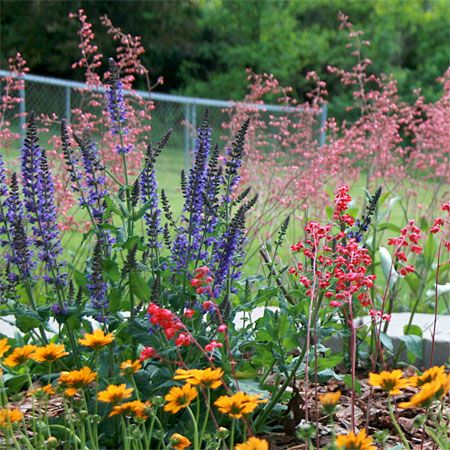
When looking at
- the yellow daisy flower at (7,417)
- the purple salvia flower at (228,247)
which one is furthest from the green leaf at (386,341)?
the yellow daisy flower at (7,417)

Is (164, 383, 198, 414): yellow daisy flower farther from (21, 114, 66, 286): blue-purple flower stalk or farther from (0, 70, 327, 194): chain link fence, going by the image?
(0, 70, 327, 194): chain link fence

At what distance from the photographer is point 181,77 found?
22.7m

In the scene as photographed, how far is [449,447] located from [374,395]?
120 cm

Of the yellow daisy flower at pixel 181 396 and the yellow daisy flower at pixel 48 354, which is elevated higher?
the yellow daisy flower at pixel 48 354

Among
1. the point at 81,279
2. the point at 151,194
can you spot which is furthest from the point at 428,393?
the point at 81,279

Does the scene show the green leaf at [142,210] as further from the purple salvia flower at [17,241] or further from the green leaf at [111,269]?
the purple salvia flower at [17,241]

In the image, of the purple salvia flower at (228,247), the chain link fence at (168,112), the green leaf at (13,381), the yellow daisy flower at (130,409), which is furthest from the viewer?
the chain link fence at (168,112)

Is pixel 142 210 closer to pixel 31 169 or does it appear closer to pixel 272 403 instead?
pixel 31 169

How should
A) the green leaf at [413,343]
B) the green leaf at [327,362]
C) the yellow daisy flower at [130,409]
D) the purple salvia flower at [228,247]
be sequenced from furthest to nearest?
the green leaf at [413,343]
the green leaf at [327,362]
the purple salvia flower at [228,247]
the yellow daisy flower at [130,409]

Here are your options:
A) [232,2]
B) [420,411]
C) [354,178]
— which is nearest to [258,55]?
[232,2]

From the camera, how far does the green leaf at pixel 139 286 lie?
260 cm

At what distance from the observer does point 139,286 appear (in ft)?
8.58

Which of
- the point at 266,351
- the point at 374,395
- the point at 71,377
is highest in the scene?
the point at 71,377

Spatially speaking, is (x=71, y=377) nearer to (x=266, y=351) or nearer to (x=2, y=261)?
(x=266, y=351)
